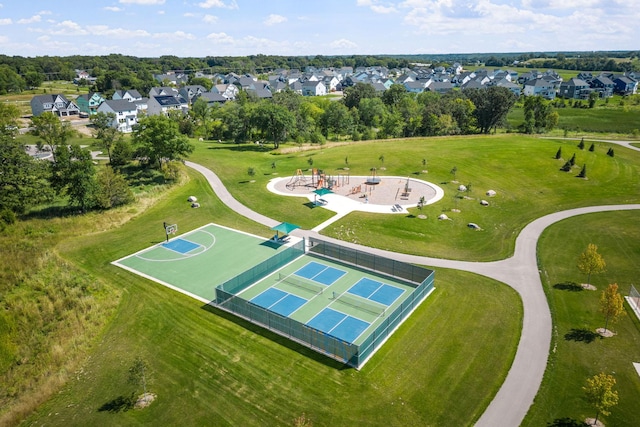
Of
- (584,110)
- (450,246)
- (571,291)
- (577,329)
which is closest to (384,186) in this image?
(450,246)

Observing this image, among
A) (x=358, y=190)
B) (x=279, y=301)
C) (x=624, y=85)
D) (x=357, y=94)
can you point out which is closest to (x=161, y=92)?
(x=357, y=94)

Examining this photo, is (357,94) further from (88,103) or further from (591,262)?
(88,103)

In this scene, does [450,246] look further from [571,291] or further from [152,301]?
[152,301]

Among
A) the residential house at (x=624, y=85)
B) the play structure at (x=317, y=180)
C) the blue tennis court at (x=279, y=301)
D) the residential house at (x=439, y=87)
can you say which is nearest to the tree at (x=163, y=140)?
the play structure at (x=317, y=180)

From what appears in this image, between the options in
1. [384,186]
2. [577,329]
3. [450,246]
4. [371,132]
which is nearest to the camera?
[577,329]

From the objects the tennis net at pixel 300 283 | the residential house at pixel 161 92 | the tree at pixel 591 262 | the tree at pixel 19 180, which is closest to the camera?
the tree at pixel 591 262

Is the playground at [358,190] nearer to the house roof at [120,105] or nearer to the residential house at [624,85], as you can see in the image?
the house roof at [120,105]
